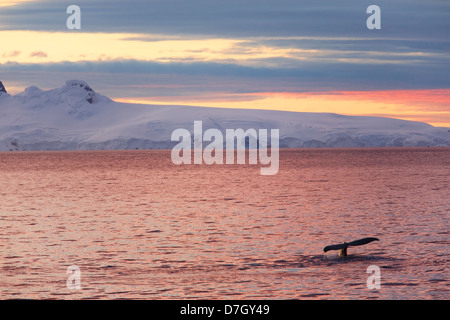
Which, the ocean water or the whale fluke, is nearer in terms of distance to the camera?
the ocean water

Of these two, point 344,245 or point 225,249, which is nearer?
point 344,245

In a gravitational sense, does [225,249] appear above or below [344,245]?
below

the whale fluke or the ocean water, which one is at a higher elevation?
the whale fluke

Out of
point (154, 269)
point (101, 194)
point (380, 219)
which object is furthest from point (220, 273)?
point (101, 194)

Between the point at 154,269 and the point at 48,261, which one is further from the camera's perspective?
the point at 48,261

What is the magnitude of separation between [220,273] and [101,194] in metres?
52.9

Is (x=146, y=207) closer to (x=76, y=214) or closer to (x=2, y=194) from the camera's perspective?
(x=76, y=214)

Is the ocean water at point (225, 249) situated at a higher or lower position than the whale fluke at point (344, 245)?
lower

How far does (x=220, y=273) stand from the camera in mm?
26047

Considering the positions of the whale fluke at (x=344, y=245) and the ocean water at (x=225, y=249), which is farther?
the whale fluke at (x=344, y=245)
